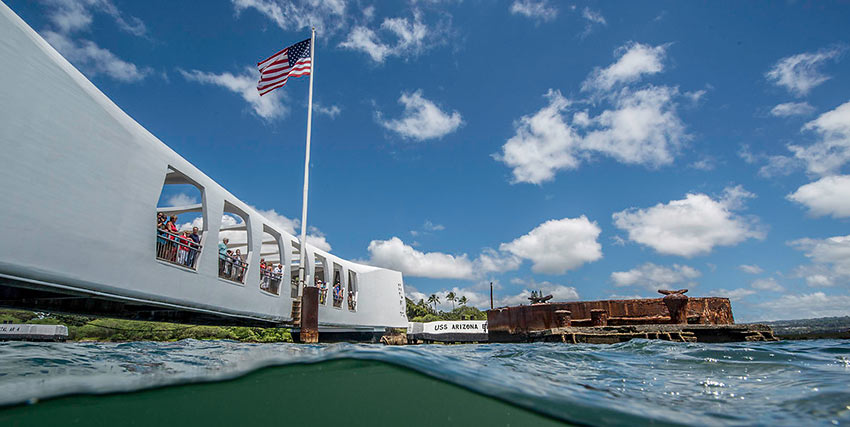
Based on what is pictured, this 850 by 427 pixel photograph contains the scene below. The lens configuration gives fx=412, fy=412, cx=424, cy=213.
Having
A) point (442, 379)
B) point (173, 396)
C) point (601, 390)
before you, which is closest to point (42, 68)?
point (173, 396)

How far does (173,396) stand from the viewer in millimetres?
3789

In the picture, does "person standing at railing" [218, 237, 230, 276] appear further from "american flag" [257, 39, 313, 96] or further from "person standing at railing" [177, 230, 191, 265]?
"american flag" [257, 39, 313, 96]

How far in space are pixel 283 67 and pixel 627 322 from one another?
2000cm

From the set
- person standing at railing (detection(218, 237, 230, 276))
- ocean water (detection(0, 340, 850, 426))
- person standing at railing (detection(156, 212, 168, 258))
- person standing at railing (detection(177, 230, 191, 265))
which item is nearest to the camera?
ocean water (detection(0, 340, 850, 426))

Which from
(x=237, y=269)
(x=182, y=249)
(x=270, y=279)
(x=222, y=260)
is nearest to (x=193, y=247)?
(x=182, y=249)

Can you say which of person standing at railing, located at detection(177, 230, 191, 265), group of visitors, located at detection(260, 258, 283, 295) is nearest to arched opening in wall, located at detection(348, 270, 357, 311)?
group of visitors, located at detection(260, 258, 283, 295)

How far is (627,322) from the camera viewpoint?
1862 centimetres

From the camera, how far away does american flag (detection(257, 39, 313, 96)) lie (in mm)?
19375

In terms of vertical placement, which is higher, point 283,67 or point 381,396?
point 283,67

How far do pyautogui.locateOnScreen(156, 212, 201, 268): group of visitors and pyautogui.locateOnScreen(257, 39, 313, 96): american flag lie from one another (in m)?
7.37

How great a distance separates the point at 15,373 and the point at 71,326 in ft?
95.5

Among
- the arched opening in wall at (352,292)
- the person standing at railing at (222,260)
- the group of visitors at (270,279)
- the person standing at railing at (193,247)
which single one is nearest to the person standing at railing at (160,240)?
the person standing at railing at (193,247)

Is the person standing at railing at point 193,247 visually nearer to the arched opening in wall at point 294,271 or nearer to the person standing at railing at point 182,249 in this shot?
the person standing at railing at point 182,249

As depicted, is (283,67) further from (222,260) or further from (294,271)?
(294,271)
